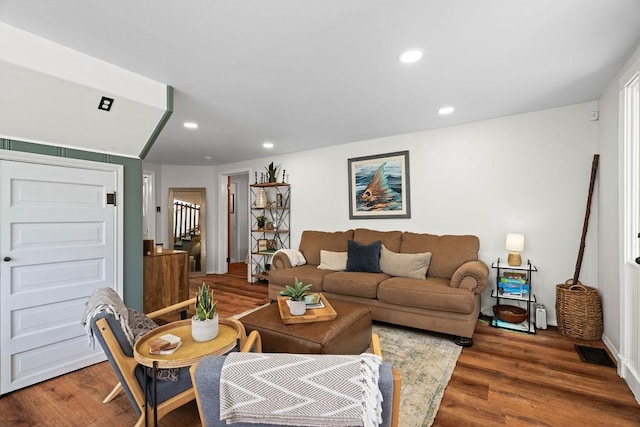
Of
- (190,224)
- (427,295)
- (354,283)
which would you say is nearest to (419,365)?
(427,295)

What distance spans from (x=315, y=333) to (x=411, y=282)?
1527 millimetres

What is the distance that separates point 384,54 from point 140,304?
3089mm

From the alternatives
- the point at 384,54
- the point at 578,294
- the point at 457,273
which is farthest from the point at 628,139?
the point at 384,54

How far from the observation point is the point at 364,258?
373cm

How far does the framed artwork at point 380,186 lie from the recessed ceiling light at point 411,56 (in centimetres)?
200

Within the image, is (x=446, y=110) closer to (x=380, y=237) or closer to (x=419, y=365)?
(x=380, y=237)

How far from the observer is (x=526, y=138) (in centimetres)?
326

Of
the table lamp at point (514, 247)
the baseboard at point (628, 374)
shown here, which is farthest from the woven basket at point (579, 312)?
the table lamp at point (514, 247)

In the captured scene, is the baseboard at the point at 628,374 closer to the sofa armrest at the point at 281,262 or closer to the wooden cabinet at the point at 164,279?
the sofa armrest at the point at 281,262

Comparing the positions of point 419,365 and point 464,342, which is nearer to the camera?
point 419,365

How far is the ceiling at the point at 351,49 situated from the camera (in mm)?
1597

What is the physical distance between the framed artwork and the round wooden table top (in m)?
2.86

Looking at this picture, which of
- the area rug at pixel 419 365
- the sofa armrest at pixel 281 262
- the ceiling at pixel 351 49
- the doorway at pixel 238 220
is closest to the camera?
the ceiling at pixel 351 49

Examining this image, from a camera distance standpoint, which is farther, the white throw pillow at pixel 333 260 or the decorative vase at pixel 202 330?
the white throw pillow at pixel 333 260
